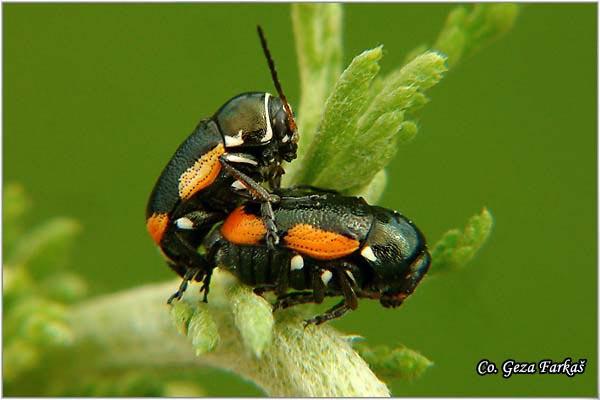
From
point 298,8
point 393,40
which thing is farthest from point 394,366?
point 393,40

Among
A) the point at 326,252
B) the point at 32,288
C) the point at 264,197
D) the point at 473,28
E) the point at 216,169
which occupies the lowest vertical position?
the point at 32,288

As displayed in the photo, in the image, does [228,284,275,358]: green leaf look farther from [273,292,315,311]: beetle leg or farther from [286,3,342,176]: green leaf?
[286,3,342,176]: green leaf

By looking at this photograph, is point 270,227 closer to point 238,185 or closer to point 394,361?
point 238,185

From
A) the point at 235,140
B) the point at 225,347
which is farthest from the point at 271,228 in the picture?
the point at 235,140

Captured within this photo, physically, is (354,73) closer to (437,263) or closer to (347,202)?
(347,202)

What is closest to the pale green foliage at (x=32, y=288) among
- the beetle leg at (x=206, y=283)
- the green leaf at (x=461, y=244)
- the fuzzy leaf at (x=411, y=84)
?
the beetle leg at (x=206, y=283)
